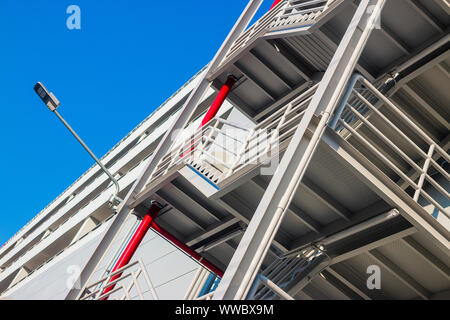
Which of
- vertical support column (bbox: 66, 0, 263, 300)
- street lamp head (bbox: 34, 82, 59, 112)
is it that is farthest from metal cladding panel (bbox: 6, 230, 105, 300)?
vertical support column (bbox: 66, 0, 263, 300)

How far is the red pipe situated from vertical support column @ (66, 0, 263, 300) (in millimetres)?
302

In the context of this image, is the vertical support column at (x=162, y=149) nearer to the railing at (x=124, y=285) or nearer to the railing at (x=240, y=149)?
the railing at (x=240, y=149)

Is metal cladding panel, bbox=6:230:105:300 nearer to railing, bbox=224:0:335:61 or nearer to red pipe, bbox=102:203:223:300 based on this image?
red pipe, bbox=102:203:223:300

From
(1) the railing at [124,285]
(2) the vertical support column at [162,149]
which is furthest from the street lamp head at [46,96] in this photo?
(1) the railing at [124,285]

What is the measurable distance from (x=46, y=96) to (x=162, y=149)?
354cm

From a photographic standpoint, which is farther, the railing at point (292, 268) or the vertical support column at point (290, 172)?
the railing at point (292, 268)

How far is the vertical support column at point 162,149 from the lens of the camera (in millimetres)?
8364

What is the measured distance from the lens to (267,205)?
5.51 meters

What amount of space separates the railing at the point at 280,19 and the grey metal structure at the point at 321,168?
53mm

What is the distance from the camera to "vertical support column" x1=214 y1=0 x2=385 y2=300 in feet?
17.0

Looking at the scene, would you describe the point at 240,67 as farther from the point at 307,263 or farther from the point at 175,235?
the point at 307,263

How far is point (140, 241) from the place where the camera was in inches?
344

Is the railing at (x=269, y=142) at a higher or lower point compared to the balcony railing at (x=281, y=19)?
lower

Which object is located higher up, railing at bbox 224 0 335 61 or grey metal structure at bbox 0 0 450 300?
railing at bbox 224 0 335 61
